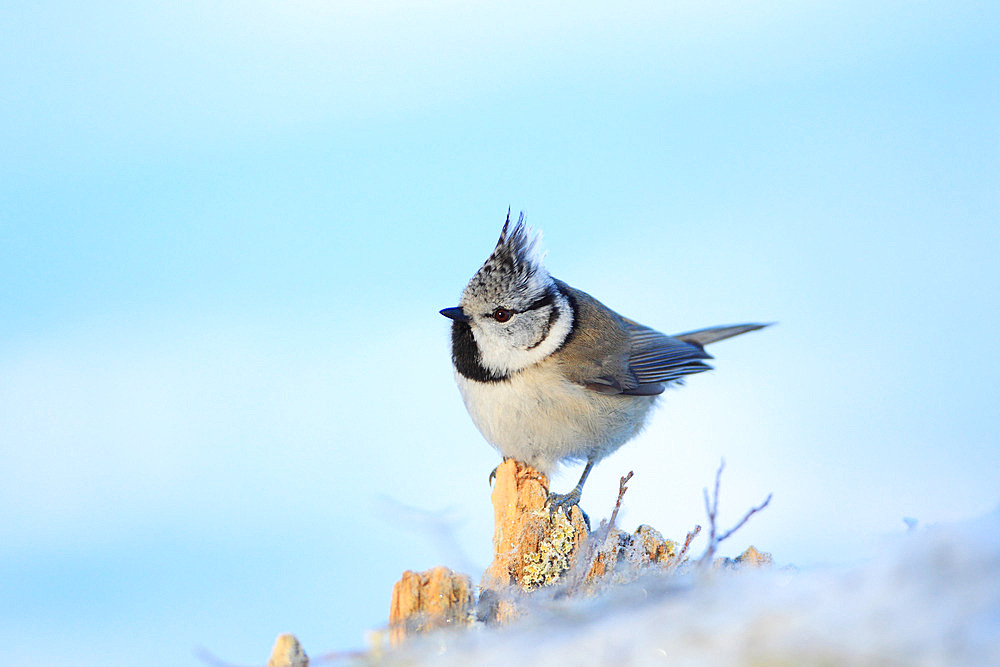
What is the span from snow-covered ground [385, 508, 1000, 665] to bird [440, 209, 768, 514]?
1496 mm

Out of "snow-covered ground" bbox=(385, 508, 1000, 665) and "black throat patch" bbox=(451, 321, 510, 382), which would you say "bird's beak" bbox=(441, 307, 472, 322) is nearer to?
"black throat patch" bbox=(451, 321, 510, 382)

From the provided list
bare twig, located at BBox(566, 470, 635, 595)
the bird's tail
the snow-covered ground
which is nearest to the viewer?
the snow-covered ground

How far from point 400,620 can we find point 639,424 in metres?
1.76

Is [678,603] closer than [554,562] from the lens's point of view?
Yes

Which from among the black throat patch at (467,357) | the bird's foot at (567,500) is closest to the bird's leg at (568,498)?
the bird's foot at (567,500)

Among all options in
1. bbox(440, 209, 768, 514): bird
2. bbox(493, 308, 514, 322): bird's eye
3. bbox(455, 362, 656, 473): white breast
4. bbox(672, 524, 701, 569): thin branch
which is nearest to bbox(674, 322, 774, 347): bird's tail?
bbox(440, 209, 768, 514): bird

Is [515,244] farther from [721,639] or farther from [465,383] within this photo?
[721,639]

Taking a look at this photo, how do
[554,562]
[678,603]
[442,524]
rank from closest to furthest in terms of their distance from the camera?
1. [678,603]
2. [442,524]
3. [554,562]

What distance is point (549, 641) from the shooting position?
135 centimetres

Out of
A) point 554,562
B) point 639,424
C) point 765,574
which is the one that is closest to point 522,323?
point 639,424

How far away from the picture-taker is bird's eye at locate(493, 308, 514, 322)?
3.01m

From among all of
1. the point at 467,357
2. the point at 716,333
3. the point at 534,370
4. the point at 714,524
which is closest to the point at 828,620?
the point at 714,524

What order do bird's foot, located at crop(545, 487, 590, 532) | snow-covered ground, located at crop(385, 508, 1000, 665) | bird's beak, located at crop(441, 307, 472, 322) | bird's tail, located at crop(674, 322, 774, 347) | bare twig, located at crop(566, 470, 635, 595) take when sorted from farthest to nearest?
bird's tail, located at crop(674, 322, 774, 347) < bird's beak, located at crop(441, 307, 472, 322) < bird's foot, located at crop(545, 487, 590, 532) < bare twig, located at crop(566, 470, 635, 595) < snow-covered ground, located at crop(385, 508, 1000, 665)

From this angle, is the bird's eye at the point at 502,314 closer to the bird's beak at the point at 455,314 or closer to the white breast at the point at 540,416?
the bird's beak at the point at 455,314
